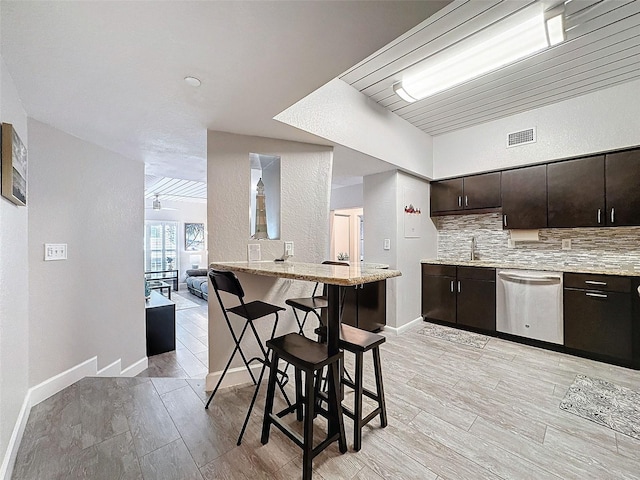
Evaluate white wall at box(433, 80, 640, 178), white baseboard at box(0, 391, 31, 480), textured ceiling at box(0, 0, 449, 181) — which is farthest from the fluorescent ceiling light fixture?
white baseboard at box(0, 391, 31, 480)

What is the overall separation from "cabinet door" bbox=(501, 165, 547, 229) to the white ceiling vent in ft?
1.00

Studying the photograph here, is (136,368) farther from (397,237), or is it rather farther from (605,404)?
(605,404)

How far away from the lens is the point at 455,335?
3467 mm

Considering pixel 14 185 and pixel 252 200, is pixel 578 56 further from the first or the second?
pixel 14 185

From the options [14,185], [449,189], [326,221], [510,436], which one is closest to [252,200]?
[326,221]

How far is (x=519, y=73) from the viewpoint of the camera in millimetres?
2412

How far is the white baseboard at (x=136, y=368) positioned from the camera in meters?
2.96

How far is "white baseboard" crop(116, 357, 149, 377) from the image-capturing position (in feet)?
9.70

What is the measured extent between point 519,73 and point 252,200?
2605 mm

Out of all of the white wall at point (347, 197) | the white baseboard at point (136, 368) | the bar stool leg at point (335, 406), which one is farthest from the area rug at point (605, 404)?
the white baseboard at point (136, 368)

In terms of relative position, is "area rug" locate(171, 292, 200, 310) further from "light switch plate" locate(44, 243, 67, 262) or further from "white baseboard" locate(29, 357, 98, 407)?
"light switch plate" locate(44, 243, 67, 262)

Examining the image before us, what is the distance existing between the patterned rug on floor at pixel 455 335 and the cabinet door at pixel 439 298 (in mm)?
146

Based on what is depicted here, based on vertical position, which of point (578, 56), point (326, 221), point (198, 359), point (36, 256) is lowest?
point (198, 359)

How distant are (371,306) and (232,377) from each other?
184cm
